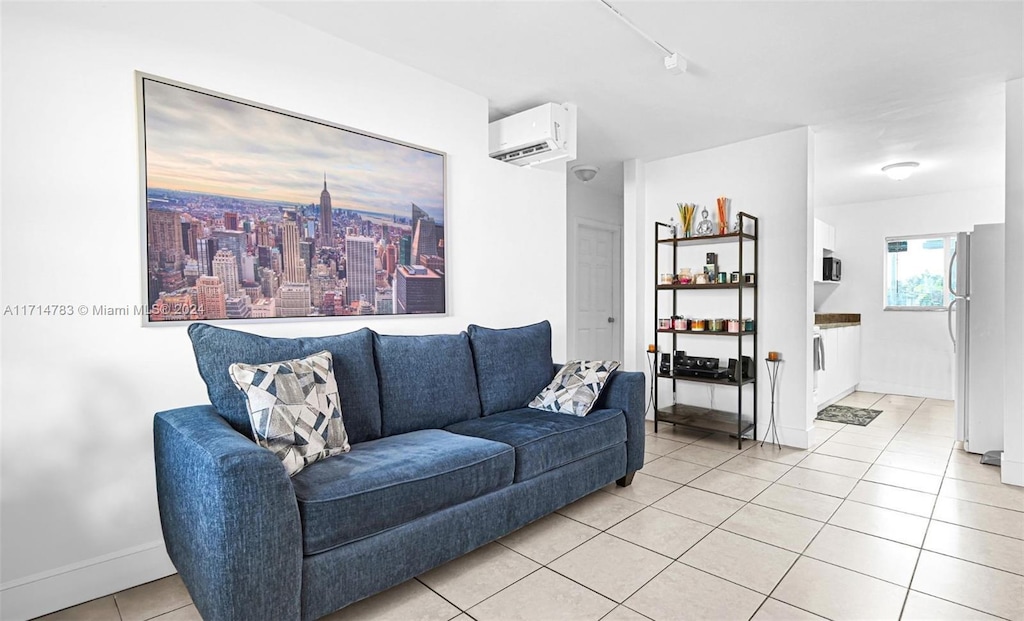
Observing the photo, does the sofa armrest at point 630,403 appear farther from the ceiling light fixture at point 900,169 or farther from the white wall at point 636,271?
the ceiling light fixture at point 900,169

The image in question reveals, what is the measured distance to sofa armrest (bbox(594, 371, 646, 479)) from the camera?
2.95 m

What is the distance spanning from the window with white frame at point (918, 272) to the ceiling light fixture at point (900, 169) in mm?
1621

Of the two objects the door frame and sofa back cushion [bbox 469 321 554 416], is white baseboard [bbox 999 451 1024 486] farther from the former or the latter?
the door frame

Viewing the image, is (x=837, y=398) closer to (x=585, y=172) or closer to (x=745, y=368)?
(x=745, y=368)

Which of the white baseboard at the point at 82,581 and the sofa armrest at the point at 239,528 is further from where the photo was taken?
the white baseboard at the point at 82,581

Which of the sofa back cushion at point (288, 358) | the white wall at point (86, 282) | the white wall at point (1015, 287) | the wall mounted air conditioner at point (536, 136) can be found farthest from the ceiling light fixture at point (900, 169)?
the white wall at point (86, 282)

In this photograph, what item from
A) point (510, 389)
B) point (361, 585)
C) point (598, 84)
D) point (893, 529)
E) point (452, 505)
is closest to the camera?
point (361, 585)

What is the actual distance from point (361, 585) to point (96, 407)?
3.98 feet

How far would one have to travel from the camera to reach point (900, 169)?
470 cm

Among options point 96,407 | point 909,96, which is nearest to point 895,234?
point 909,96

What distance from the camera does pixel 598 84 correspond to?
3.18 meters

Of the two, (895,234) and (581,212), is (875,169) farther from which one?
(581,212)

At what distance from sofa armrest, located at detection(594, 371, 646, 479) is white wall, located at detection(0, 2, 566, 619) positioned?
181 cm

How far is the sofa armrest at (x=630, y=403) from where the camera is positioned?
295 cm
